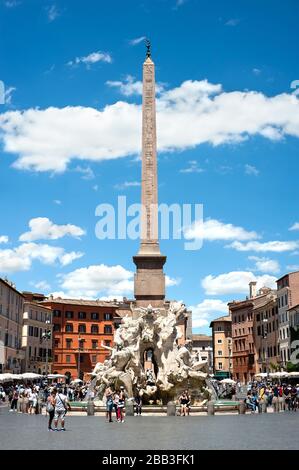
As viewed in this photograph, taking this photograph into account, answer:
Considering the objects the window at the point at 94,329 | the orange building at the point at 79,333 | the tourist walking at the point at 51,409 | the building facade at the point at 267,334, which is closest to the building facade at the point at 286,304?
the building facade at the point at 267,334

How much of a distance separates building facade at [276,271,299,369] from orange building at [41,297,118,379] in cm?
2260

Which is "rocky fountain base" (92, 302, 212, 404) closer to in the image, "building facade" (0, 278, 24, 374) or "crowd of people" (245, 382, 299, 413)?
"crowd of people" (245, 382, 299, 413)

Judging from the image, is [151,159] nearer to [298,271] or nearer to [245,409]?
[245,409]

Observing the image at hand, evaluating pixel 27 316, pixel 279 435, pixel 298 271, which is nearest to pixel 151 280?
pixel 279 435

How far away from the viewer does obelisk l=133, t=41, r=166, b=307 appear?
32.1 m

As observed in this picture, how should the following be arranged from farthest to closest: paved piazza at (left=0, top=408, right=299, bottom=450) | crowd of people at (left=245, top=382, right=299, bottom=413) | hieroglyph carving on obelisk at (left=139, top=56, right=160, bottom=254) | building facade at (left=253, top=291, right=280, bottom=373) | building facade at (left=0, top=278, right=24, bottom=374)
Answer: building facade at (left=253, top=291, right=280, bottom=373), building facade at (left=0, top=278, right=24, bottom=374), hieroglyph carving on obelisk at (left=139, top=56, right=160, bottom=254), crowd of people at (left=245, top=382, right=299, bottom=413), paved piazza at (left=0, top=408, right=299, bottom=450)

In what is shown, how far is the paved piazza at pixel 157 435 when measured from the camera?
1372 cm

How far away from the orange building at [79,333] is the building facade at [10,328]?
1286 cm

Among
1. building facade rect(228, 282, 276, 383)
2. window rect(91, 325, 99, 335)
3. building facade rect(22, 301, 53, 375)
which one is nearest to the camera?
building facade rect(22, 301, 53, 375)

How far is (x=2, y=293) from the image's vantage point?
5794cm

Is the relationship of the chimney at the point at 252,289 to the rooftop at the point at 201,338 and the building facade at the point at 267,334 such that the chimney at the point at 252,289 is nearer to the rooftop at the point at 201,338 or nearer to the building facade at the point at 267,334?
the building facade at the point at 267,334

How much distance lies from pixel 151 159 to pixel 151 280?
6029 mm

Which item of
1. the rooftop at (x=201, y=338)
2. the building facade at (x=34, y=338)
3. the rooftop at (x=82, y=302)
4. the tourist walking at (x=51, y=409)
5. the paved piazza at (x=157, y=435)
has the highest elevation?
the rooftop at (x=82, y=302)

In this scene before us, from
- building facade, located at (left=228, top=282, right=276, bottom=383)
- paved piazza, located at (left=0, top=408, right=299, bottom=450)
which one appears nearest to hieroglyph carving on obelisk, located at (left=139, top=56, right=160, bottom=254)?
paved piazza, located at (left=0, top=408, right=299, bottom=450)
